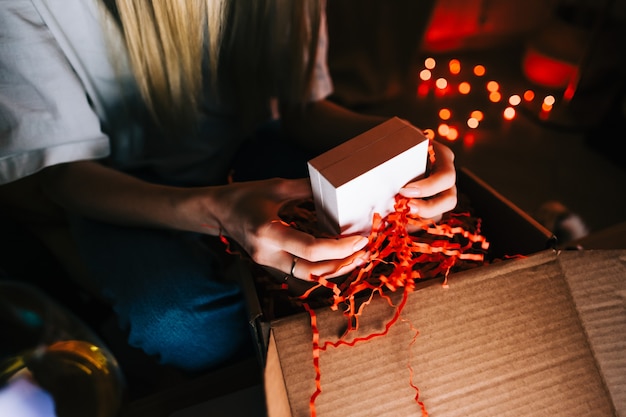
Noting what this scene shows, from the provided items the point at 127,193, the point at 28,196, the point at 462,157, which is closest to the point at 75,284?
the point at 28,196

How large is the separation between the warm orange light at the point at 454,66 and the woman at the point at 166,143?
0.91 m

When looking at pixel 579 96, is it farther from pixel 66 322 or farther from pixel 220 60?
pixel 66 322

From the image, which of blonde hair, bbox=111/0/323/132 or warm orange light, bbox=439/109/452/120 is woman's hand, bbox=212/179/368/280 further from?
warm orange light, bbox=439/109/452/120

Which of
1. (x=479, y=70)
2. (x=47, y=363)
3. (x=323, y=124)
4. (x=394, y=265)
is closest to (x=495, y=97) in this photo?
(x=479, y=70)

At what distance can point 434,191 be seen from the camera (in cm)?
50

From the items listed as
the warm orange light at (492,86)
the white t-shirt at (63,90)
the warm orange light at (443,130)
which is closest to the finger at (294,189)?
the white t-shirt at (63,90)

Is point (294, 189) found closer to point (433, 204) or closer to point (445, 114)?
point (433, 204)

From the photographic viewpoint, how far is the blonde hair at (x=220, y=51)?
615 millimetres

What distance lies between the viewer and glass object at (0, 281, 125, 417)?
0.60 m

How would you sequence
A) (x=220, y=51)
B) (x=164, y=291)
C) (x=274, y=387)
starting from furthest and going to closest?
(x=220, y=51) → (x=164, y=291) → (x=274, y=387)

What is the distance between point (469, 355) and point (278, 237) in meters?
0.23

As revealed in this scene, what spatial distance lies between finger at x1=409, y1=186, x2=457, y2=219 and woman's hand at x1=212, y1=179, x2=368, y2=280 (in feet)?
0.26

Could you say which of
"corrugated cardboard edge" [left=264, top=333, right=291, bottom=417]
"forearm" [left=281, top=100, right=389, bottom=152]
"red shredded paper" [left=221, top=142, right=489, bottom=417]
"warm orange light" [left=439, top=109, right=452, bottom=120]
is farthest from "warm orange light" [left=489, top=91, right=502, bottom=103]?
"corrugated cardboard edge" [left=264, top=333, right=291, bottom=417]

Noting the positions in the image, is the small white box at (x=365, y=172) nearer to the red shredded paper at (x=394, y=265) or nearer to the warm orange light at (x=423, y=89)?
the red shredded paper at (x=394, y=265)
